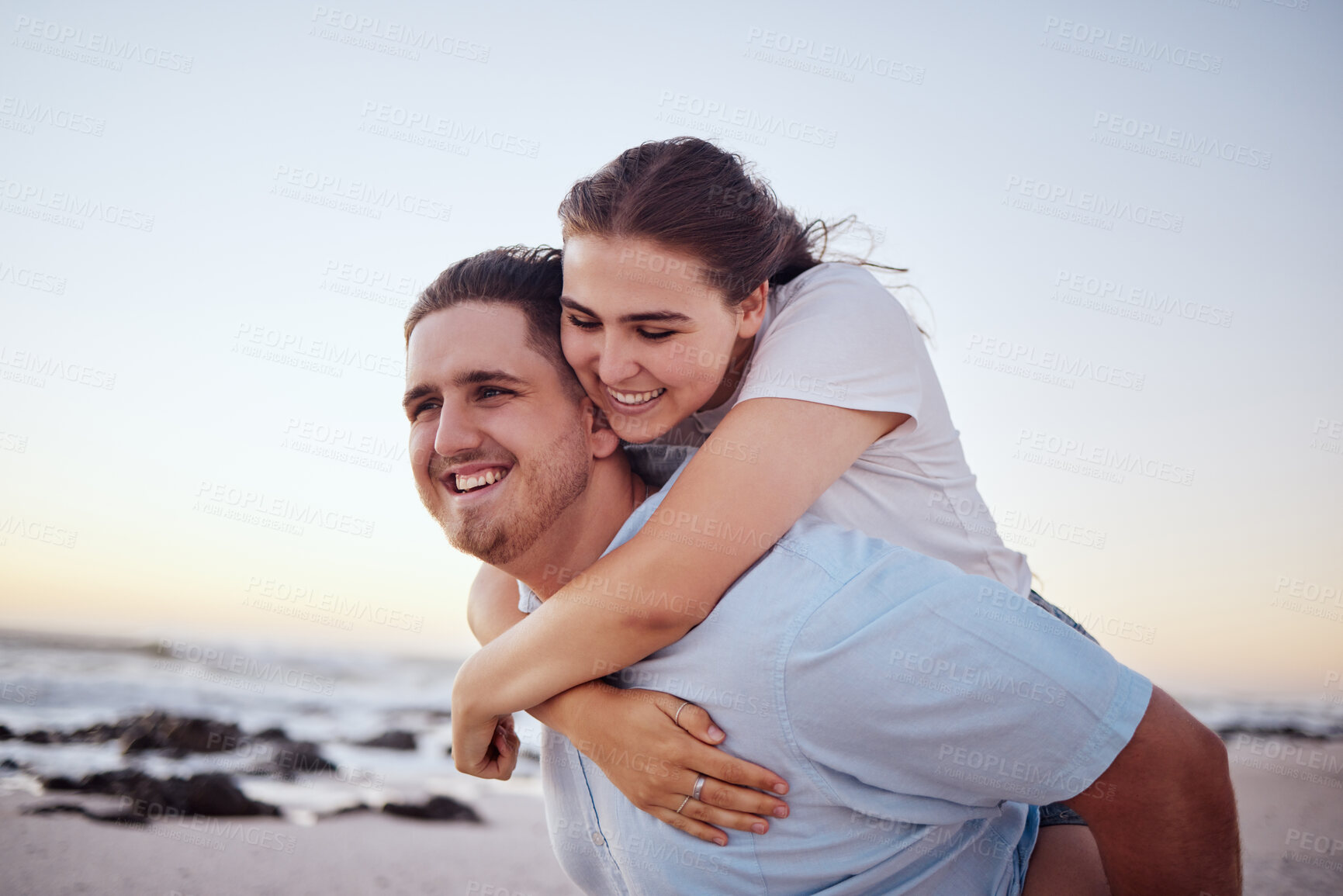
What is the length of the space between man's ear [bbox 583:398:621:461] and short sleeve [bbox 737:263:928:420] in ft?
1.62

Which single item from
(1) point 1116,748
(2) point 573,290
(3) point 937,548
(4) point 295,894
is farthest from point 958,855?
(4) point 295,894

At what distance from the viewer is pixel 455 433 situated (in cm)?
250

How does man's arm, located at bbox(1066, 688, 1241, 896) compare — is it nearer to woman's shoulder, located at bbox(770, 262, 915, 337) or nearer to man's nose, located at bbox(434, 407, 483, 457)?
woman's shoulder, located at bbox(770, 262, 915, 337)

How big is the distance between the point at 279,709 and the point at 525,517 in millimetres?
10897

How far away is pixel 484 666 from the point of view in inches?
90.9

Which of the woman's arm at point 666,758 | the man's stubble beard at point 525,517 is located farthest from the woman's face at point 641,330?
the woman's arm at point 666,758

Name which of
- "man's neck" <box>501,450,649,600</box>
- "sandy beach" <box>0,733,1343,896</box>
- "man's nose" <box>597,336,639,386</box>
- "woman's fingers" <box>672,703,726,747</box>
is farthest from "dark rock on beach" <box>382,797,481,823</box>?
"woman's fingers" <box>672,703,726,747</box>

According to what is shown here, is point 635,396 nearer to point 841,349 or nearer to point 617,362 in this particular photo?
point 617,362

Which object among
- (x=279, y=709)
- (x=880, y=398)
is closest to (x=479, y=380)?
(x=880, y=398)

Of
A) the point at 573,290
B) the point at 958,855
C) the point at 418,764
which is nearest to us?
the point at 958,855

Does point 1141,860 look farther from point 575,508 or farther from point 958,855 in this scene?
point 575,508

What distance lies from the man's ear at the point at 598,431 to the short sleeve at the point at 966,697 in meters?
1.15

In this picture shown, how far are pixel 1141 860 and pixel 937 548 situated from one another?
3.58 feet

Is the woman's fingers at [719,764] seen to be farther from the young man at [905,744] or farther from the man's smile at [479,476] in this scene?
the man's smile at [479,476]
